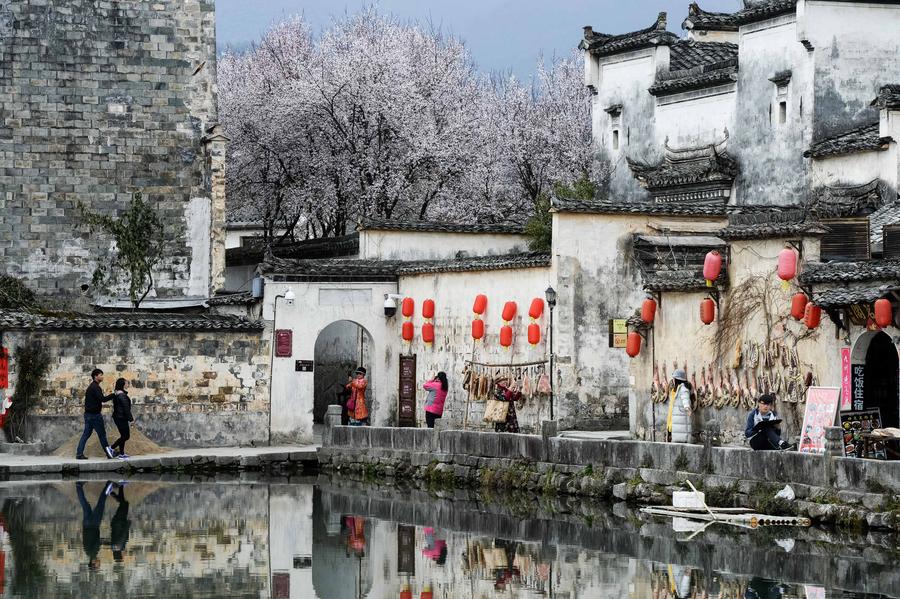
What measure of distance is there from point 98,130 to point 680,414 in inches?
754

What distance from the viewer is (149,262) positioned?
3962cm

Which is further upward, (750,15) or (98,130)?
(750,15)

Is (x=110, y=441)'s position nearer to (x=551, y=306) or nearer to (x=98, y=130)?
(x=551, y=306)

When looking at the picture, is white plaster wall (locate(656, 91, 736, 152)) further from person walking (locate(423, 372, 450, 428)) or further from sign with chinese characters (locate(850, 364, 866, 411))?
sign with chinese characters (locate(850, 364, 866, 411))

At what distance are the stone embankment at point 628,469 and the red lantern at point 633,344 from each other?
2914 mm

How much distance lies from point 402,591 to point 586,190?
979 inches

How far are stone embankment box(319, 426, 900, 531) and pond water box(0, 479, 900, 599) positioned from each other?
544mm

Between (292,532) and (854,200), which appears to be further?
(854,200)

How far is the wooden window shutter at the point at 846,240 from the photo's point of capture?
2734cm

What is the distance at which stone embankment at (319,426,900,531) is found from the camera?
71.3 ft

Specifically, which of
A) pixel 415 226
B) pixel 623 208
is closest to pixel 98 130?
pixel 415 226

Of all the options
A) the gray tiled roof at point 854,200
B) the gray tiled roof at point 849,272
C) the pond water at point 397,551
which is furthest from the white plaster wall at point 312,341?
the gray tiled roof at point 849,272

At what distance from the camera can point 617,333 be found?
3212cm

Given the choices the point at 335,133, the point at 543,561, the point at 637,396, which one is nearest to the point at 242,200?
the point at 335,133
